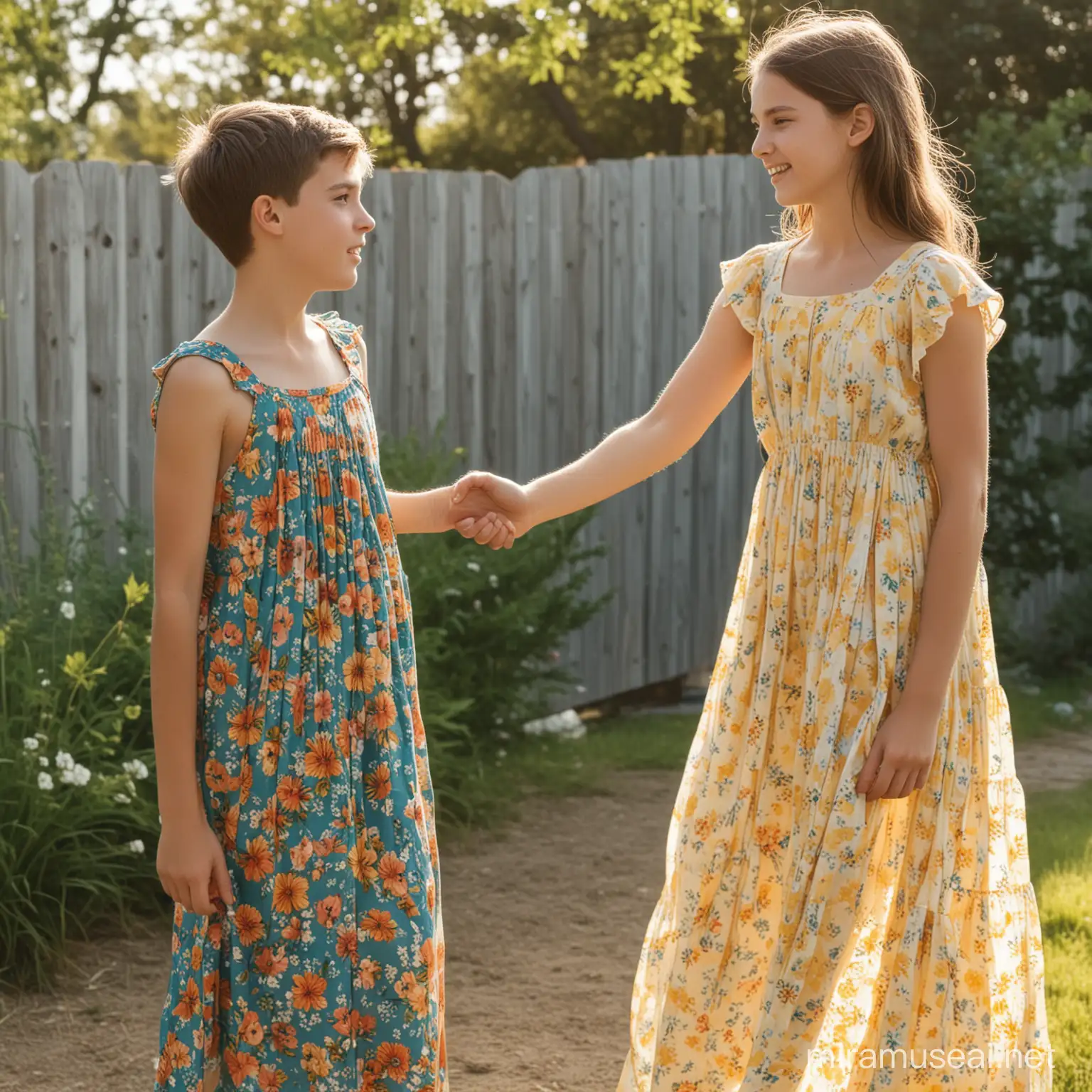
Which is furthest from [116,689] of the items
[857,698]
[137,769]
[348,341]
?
[857,698]

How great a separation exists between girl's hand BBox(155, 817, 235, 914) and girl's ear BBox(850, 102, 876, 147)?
57.5 inches

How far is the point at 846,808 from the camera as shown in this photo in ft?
7.73

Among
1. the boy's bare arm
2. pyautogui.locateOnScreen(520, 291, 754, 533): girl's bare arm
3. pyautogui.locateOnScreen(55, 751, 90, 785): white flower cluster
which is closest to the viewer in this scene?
the boy's bare arm

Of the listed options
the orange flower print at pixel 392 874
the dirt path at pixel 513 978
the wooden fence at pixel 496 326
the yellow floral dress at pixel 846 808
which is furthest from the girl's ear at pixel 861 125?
the wooden fence at pixel 496 326

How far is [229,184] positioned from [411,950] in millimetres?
1185

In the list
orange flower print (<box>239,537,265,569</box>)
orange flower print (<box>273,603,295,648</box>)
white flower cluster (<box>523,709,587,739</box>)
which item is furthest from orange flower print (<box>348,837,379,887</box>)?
white flower cluster (<box>523,709,587,739</box>)

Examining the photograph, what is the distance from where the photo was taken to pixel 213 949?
223 cm

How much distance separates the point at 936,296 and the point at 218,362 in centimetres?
108

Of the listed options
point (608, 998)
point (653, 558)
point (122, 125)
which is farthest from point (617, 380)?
point (122, 125)

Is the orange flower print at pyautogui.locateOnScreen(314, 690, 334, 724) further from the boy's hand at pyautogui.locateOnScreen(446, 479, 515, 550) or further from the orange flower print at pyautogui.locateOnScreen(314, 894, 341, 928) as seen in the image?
the boy's hand at pyautogui.locateOnScreen(446, 479, 515, 550)

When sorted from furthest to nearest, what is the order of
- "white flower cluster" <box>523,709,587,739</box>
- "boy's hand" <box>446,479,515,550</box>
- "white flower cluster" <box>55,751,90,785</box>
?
"white flower cluster" <box>523,709,587,739</box>, "white flower cluster" <box>55,751,90,785</box>, "boy's hand" <box>446,479,515,550</box>

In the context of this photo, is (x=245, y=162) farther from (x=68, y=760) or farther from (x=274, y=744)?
(x=68, y=760)

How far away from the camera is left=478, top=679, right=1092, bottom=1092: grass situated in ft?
10.7

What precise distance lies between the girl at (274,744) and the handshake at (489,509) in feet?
2.20
